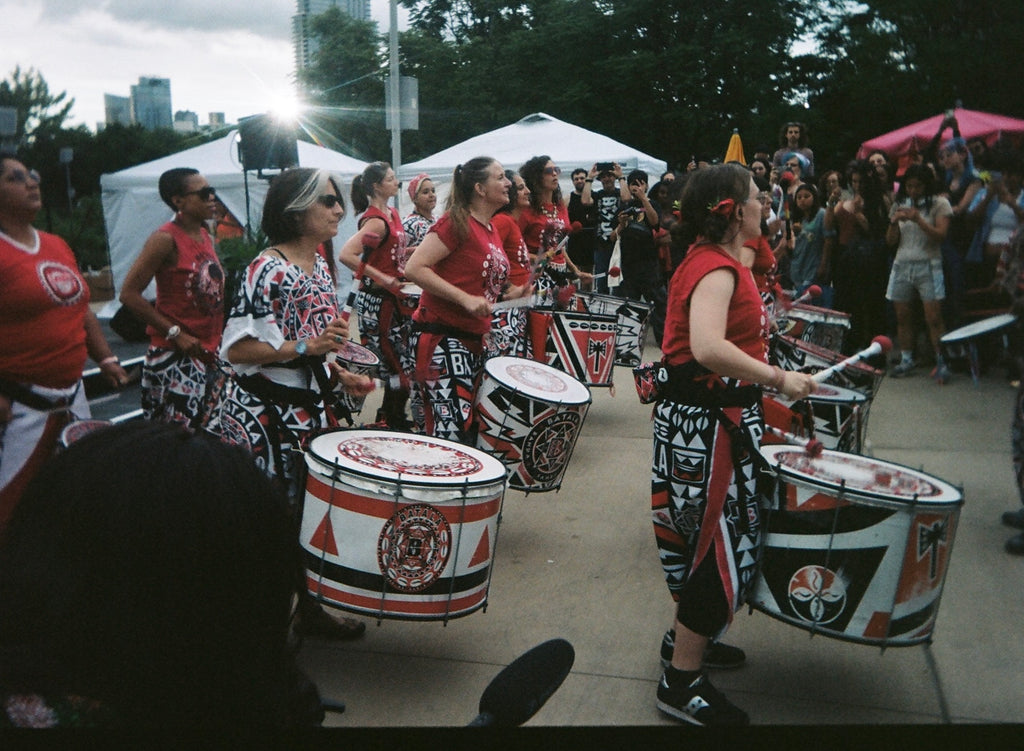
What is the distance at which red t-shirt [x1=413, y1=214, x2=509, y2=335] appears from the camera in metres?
4.02

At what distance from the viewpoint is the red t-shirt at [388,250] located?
5.51 meters

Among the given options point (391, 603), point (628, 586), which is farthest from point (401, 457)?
point (628, 586)

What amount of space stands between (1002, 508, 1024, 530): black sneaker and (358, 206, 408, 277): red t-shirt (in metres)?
3.42

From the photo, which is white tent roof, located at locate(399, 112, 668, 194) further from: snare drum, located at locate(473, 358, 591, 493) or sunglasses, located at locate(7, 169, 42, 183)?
sunglasses, located at locate(7, 169, 42, 183)

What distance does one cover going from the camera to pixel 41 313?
2928 millimetres

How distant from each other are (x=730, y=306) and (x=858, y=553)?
74 centimetres

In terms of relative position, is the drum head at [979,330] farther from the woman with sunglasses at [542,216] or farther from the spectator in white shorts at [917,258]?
the spectator in white shorts at [917,258]

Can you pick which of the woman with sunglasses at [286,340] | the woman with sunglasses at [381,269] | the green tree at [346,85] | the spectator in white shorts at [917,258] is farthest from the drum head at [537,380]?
the spectator in white shorts at [917,258]

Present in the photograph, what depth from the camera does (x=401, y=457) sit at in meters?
2.86

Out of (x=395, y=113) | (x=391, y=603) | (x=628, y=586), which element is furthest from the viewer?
(x=395, y=113)

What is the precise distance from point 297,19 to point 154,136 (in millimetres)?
293

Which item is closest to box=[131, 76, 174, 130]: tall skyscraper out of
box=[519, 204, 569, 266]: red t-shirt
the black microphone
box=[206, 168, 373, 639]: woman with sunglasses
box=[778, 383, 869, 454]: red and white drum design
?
the black microphone

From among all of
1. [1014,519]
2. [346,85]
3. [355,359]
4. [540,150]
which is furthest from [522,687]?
[540,150]

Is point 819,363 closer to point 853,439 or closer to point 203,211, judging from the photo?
point 853,439
